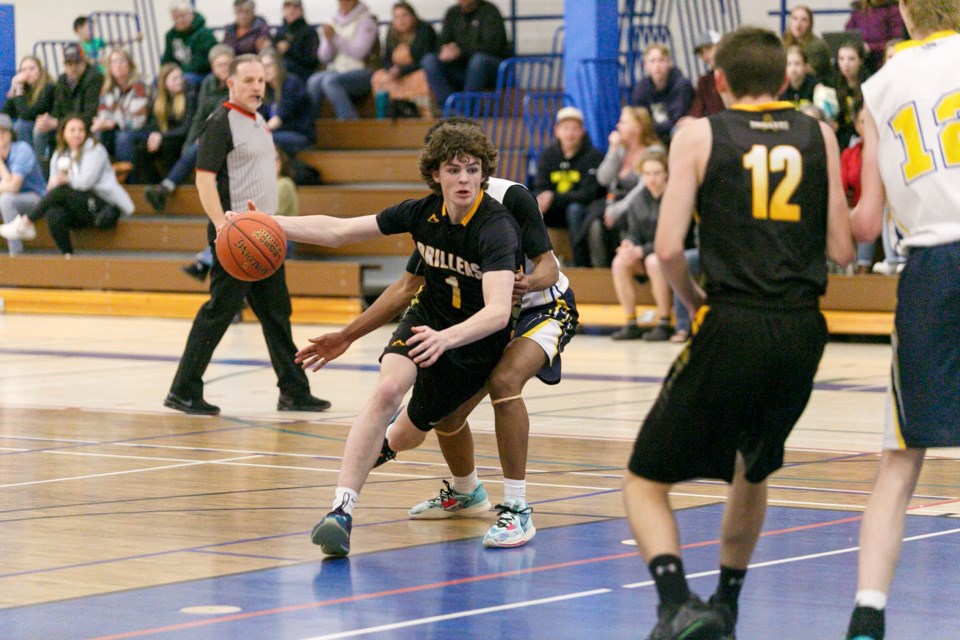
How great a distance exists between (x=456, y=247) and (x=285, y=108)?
42.7ft

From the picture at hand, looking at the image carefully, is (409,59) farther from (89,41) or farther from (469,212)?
(469,212)

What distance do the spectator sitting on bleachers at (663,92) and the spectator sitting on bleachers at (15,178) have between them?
24.6ft

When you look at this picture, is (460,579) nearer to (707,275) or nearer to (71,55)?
(707,275)

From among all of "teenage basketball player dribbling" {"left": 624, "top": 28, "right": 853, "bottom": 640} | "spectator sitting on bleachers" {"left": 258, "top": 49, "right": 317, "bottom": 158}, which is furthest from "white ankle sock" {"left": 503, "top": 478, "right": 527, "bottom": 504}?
"spectator sitting on bleachers" {"left": 258, "top": 49, "right": 317, "bottom": 158}

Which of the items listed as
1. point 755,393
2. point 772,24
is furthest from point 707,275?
point 772,24

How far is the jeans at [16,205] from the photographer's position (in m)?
18.8

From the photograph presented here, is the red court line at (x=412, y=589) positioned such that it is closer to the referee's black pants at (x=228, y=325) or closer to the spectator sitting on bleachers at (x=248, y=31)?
the referee's black pants at (x=228, y=325)

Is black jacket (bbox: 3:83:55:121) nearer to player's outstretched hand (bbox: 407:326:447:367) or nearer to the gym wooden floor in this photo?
the gym wooden floor

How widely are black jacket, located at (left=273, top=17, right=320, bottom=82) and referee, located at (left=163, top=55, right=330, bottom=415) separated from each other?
9.92 metres

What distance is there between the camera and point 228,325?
32.0ft

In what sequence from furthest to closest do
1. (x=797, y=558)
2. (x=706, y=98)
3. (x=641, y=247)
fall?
(x=706, y=98) → (x=641, y=247) → (x=797, y=558)

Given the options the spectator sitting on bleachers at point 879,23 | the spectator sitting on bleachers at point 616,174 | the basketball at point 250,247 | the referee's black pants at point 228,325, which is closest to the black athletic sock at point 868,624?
the basketball at point 250,247

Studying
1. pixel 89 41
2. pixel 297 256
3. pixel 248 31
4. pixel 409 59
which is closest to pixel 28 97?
pixel 89 41

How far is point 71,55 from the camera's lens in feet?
65.3
